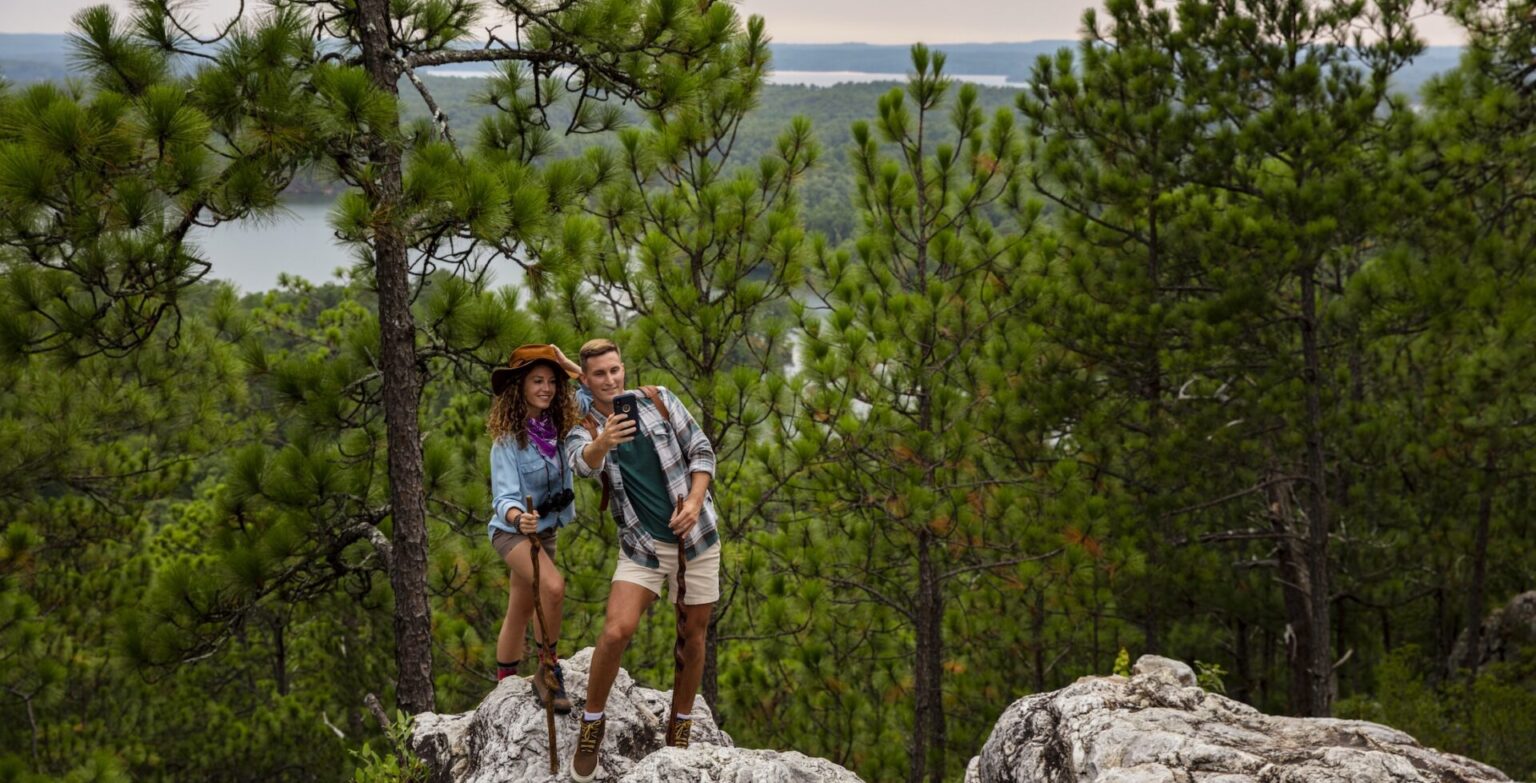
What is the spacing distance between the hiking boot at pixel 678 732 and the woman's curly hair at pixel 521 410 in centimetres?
112

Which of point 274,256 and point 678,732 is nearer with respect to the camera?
point 678,732

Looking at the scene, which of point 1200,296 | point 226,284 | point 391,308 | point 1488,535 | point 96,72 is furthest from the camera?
point 1488,535

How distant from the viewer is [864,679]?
35.9ft

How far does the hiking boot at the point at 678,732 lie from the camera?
13.2 feet

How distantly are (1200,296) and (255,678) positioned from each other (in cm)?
1179

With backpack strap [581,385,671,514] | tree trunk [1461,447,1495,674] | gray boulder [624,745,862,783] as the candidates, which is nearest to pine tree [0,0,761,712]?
backpack strap [581,385,671,514]

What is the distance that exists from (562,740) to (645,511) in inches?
35.0

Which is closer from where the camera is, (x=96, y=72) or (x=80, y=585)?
(x=96, y=72)

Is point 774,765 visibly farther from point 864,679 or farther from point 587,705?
point 864,679

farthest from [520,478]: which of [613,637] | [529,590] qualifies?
[613,637]

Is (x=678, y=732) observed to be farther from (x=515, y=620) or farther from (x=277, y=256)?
(x=277, y=256)

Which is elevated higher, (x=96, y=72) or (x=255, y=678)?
(x=96, y=72)

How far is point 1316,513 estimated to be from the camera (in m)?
10.1

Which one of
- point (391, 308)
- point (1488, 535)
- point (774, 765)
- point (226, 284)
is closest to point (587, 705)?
point (774, 765)
